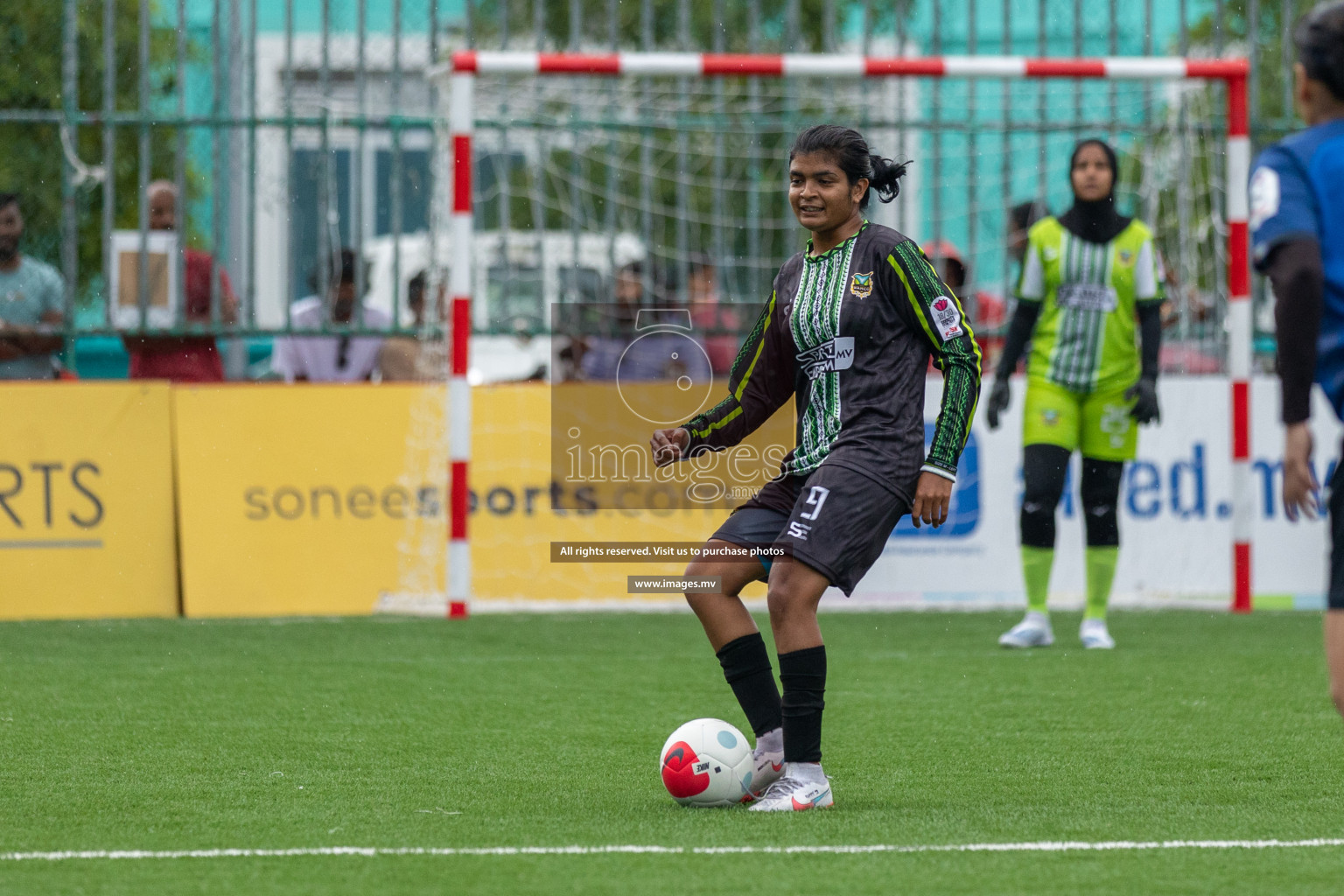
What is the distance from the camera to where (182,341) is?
10.6 meters

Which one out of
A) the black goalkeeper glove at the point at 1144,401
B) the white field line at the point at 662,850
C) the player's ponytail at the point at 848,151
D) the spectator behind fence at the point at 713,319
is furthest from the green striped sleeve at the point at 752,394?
the spectator behind fence at the point at 713,319

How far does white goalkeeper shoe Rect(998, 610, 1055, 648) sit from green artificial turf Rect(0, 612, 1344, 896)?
17 cm

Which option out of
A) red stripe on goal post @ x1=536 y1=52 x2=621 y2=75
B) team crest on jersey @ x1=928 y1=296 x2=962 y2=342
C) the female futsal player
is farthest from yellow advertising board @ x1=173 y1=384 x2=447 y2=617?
team crest on jersey @ x1=928 y1=296 x2=962 y2=342

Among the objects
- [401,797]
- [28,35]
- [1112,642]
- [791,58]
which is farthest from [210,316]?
[401,797]

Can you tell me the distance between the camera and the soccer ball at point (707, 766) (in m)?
4.97

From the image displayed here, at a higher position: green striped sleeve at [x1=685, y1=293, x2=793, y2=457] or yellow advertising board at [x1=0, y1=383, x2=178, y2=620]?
green striped sleeve at [x1=685, y1=293, x2=793, y2=457]

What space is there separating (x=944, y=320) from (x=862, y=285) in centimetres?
23

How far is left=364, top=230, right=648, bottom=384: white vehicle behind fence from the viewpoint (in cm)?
1079

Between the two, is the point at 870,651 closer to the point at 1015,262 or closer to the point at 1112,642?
the point at 1112,642

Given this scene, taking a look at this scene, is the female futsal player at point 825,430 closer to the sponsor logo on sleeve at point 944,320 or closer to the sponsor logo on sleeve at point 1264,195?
the sponsor logo on sleeve at point 944,320

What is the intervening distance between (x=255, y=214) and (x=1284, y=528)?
20.1 ft

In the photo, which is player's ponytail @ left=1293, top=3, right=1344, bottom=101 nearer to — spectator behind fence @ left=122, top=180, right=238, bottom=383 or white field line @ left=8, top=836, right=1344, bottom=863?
white field line @ left=8, top=836, right=1344, bottom=863

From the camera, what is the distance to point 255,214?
1072cm

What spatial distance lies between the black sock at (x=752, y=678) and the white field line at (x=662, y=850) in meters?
0.81
